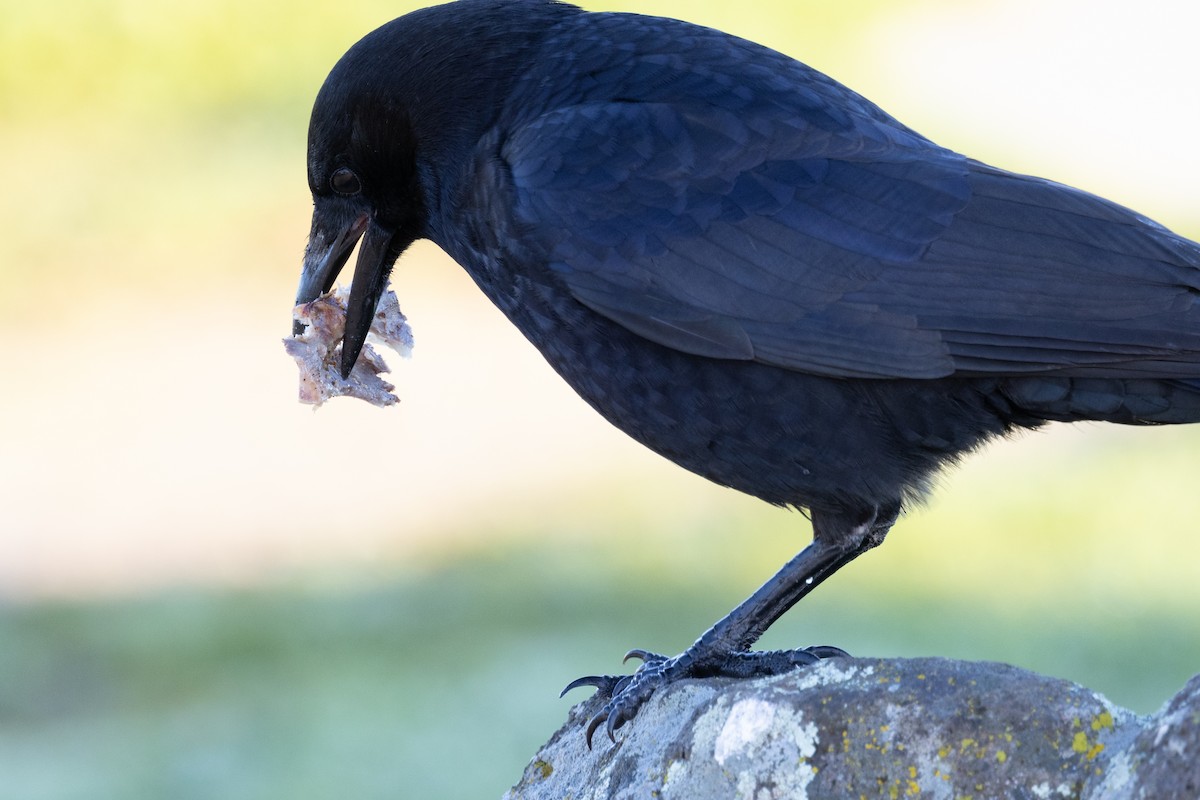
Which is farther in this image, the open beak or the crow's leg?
the open beak

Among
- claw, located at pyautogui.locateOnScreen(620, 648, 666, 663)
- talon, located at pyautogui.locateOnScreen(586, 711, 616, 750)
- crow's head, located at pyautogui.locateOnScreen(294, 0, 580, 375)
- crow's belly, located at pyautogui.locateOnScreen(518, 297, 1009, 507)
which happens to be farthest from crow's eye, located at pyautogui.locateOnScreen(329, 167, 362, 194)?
talon, located at pyautogui.locateOnScreen(586, 711, 616, 750)

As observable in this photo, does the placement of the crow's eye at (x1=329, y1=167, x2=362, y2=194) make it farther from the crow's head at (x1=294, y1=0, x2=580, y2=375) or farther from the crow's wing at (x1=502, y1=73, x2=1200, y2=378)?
the crow's wing at (x1=502, y1=73, x2=1200, y2=378)

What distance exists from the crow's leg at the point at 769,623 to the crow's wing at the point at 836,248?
495 millimetres

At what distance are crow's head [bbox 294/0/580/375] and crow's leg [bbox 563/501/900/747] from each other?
3.92 ft

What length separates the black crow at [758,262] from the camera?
354cm

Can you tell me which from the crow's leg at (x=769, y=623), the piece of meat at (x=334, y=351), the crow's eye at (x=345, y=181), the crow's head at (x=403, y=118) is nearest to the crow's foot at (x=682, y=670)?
the crow's leg at (x=769, y=623)

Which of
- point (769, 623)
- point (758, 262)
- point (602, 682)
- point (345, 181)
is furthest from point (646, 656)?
point (345, 181)

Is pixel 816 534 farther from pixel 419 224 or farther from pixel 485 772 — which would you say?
pixel 485 772

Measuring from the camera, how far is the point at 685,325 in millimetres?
3717

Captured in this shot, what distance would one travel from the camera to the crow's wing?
350 centimetres

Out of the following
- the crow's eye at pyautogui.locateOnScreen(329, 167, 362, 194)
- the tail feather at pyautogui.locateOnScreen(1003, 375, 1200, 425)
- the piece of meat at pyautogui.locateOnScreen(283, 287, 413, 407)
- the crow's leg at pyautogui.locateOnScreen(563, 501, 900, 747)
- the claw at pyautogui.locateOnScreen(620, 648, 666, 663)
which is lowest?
the tail feather at pyautogui.locateOnScreen(1003, 375, 1200, 425)

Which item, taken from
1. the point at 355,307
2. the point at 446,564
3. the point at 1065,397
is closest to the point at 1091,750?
the point at 1065,397

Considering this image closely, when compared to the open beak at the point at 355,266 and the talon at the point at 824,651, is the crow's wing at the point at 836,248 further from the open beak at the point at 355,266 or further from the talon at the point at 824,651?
the talon at the point at 824,651

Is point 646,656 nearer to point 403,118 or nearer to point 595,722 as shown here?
point 595,722
